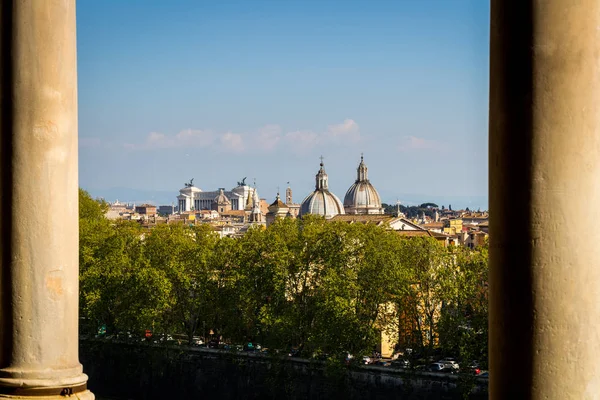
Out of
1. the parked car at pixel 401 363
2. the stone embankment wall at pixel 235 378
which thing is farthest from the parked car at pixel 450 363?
the stone embankment wall at pixel 235 378

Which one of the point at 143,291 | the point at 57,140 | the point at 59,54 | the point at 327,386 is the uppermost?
the point at 59,54

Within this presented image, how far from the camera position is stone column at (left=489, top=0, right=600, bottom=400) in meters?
4.72

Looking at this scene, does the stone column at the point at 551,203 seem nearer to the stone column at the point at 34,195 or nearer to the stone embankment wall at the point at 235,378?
the stone column at the point at 34,195

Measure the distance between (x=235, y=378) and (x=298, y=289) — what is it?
4205 mm

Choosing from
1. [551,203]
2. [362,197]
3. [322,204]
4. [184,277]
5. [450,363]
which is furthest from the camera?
[362,197]

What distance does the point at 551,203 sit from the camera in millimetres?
4766

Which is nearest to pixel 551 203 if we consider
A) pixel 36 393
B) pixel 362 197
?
pixel 36 393

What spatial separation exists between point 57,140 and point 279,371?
112 ft

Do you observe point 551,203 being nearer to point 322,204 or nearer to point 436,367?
point 436,367

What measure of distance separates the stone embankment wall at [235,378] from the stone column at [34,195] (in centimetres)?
3027

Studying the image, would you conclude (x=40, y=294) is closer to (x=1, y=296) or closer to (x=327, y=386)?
(x=1, y=296)

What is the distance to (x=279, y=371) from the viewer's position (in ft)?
133

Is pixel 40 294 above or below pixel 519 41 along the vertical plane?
below

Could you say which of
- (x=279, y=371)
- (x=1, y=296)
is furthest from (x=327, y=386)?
(x=1, y=296)
